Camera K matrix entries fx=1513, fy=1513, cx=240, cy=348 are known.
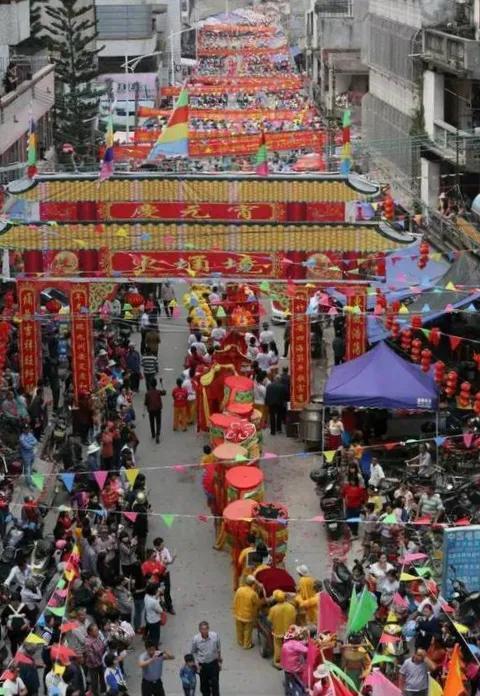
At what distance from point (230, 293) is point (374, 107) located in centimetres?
2053

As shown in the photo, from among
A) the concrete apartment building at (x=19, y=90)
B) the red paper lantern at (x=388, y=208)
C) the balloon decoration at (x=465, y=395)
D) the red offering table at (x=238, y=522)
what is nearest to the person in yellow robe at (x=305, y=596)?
the red offering table at (x=238, y=522)

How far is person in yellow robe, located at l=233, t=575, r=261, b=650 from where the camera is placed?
1777 cm

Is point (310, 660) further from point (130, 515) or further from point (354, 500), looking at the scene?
point (354, 500)

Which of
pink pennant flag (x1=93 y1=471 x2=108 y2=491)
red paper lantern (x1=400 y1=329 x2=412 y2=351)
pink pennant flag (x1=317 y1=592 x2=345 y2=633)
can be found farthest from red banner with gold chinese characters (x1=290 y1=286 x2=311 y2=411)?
pink pennant flag (x1=317 y1=592 x2=345 y2=633)

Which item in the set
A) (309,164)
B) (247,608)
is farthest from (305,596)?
(309,164)

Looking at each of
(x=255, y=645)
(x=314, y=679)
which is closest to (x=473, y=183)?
(x=255, y=645)

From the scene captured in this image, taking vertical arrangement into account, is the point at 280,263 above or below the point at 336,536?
above

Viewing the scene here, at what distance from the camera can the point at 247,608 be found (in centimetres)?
1777

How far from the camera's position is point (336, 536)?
2147 cm

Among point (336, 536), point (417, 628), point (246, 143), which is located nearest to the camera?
point (417, 628)

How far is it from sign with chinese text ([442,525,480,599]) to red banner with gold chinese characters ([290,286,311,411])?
9.28m

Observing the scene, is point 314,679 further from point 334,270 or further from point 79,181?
point 79,181

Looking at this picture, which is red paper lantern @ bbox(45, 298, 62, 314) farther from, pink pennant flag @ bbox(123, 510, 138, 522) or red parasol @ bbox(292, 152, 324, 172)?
red parasol @ bbox(292, 152, 324, 172)

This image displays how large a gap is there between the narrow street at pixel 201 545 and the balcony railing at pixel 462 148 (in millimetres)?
10285
